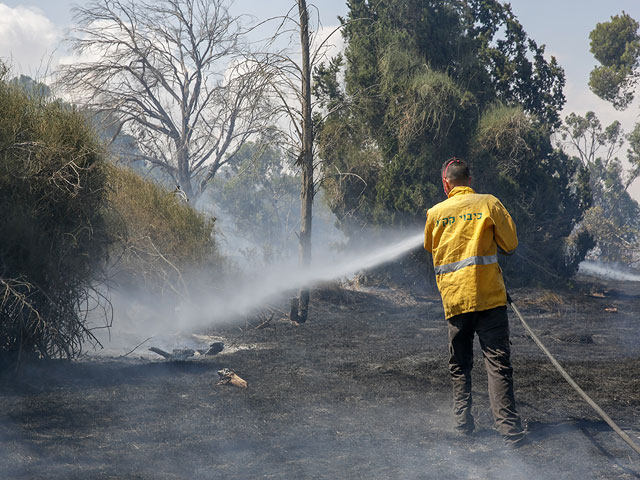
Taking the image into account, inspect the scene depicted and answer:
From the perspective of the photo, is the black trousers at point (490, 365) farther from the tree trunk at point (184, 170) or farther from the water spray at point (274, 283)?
the tree trunk at point (184, 170)

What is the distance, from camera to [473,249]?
417 cm

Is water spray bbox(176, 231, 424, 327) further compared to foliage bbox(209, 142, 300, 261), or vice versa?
foliage bbox(209, 142, 300, 261)

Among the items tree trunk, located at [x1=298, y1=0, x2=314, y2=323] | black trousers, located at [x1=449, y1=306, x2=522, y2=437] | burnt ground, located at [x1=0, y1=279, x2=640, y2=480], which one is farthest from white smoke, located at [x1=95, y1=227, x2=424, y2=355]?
black trousers, located at [x1=449, y1=306, x2=522, y2=437]

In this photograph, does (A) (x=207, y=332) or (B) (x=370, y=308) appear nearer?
(A) (x=207, y=332)

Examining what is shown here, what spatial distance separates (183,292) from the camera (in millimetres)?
11281

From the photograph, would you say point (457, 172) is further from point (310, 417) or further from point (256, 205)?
point (256, 205)

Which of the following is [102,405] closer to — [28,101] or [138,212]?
[28,101]

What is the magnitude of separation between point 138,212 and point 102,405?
596cm

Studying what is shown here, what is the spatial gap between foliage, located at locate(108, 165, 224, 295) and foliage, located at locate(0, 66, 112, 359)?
8.94ft

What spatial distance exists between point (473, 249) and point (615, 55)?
28446 mm

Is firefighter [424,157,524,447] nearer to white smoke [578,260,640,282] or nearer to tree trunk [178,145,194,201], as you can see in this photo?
tree trunk [178,145,194,201]

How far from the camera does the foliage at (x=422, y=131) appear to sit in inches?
596

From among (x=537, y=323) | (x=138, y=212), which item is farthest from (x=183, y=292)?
(x=537, y=323)

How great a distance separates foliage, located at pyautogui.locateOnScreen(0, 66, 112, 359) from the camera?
6.08m
